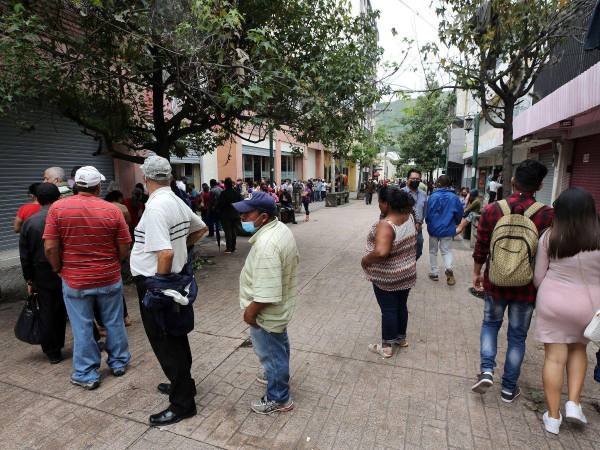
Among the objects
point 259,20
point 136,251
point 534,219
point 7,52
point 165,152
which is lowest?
point 136,251

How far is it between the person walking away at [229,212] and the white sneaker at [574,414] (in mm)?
6946

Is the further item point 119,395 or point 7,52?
point 7,52

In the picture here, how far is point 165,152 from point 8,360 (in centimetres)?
438

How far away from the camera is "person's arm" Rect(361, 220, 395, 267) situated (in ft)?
10.8

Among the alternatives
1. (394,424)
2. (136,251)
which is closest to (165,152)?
(136,251)

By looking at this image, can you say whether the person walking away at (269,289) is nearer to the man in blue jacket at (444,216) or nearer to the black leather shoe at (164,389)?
the black leather shoe at (164,389)

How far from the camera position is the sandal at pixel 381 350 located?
3.64 metres

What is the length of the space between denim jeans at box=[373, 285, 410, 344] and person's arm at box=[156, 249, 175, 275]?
1.91m

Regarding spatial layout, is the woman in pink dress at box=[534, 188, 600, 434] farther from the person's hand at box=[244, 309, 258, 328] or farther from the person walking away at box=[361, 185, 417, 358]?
the person's hand at box=[244, 309, 258, 328]

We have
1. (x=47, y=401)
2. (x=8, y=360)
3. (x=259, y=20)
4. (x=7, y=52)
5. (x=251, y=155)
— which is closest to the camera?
(x=47, y=401)

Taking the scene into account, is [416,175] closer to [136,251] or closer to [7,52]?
[136,251]

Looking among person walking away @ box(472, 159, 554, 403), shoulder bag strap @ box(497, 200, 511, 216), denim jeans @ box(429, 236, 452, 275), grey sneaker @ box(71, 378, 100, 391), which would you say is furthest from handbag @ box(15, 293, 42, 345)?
denim jeans @ box(429, 236, 452, 275)

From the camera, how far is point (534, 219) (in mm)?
2758

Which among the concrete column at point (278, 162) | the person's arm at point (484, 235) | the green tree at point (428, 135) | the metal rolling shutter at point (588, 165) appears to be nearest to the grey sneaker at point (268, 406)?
the person's arm at point (484, 235)
